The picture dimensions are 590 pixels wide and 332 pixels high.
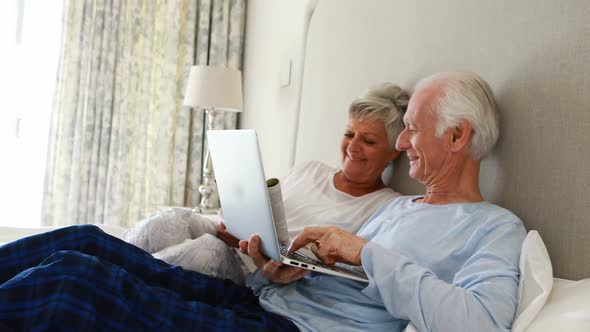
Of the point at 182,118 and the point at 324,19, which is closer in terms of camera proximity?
the point at 324,19

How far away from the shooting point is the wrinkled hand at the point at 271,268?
136cm

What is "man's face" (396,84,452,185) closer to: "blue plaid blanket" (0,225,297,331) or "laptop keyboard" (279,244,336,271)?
"laptop keyboard" (279,244,336,271)

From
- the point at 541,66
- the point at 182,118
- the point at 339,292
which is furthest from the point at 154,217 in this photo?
the point at 182,118

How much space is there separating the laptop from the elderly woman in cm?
20

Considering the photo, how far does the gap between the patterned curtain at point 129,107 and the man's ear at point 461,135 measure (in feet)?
9.58

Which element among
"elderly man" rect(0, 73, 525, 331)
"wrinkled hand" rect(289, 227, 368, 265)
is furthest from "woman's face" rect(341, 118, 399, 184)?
"wrinkled hand" rect(289, 227, 368, 265)

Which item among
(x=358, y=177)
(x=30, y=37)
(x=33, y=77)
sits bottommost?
(x=358, y=177)

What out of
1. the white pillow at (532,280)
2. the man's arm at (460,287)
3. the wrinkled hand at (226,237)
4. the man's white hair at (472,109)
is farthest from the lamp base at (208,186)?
the white pillow at (532,280)

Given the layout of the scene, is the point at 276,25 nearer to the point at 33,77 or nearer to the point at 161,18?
the point at 161,18

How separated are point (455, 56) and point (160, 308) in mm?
1020

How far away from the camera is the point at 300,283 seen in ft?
4.90

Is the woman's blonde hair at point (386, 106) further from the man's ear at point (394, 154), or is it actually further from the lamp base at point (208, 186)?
the lamp base at point (208, 186)

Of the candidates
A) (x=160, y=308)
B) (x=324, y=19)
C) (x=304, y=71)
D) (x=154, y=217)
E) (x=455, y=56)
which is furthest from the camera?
(x=304, y=71)

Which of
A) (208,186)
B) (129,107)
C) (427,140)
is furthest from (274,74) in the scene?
(427,140)
